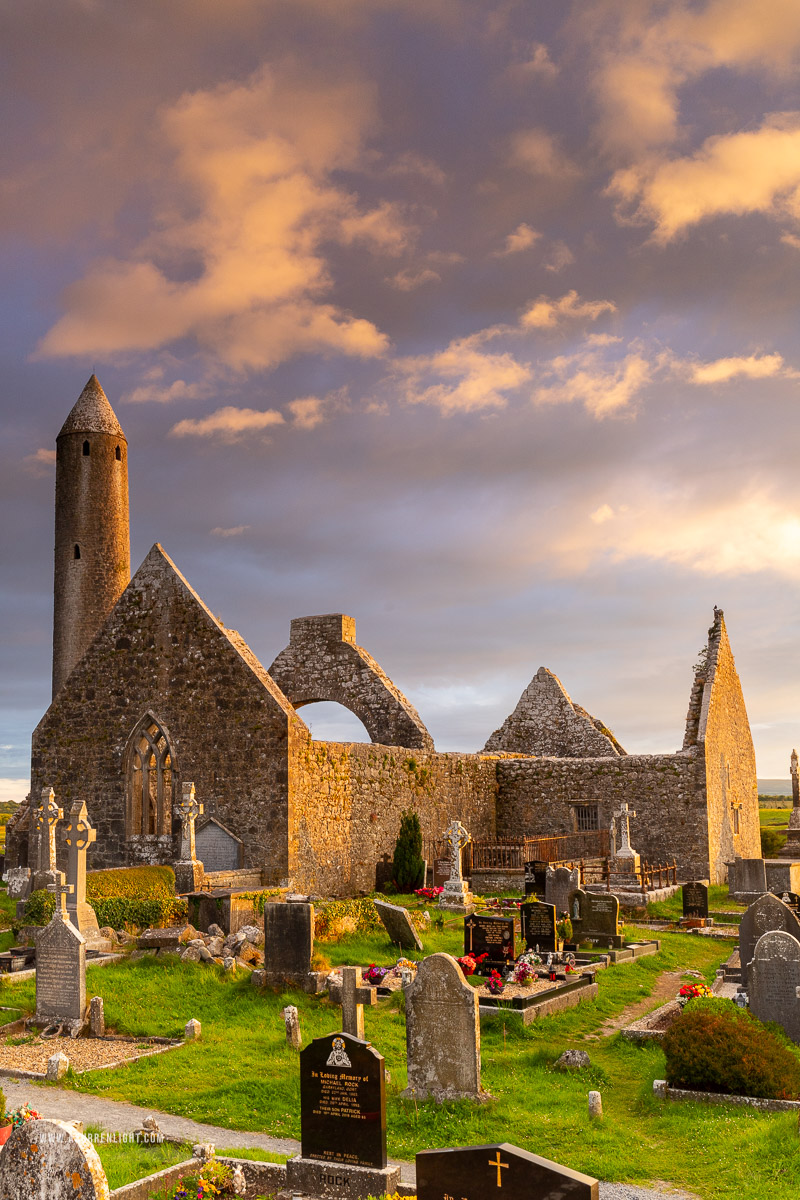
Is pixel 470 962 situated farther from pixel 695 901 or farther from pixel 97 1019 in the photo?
pixel 695 901

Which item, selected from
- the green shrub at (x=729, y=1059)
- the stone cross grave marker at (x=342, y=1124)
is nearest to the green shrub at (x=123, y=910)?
the green shrub at (x=729, y=1059)

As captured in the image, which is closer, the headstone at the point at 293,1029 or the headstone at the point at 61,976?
the headstone at the point at 293,1029

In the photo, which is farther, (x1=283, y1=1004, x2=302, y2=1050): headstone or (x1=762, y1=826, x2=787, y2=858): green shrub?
(x1=762, y1=826, x2=787, y2=858): green shrub

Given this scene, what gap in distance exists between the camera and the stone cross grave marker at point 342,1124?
22.9ft

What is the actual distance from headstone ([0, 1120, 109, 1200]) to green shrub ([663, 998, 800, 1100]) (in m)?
5.91

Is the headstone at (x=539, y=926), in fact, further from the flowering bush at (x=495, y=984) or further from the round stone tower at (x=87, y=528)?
the round stone tower at (x=87, y=528)

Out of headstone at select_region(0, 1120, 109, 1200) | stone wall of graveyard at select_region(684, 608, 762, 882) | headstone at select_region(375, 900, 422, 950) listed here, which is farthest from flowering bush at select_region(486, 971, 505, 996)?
stone wall of graveyard at select_region(684, 608, 762, 882)

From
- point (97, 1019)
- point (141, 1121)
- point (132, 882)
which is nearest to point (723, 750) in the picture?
point (132, 882)

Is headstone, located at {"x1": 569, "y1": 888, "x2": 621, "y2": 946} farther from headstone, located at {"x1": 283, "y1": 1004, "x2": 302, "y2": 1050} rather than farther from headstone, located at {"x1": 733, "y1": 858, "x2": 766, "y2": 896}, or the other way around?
headstone, located at {"x1": 733, "y1": 858, "x2": 766, "y2": 896}

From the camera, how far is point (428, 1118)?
28.1 ft

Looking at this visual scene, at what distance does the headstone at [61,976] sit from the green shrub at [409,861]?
12.2 meters

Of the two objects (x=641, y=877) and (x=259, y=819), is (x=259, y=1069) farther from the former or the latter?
(x=641, y=877)

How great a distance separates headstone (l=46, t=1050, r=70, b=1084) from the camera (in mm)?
9844

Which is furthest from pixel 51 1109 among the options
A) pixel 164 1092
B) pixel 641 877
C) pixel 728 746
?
pixel 728 746
